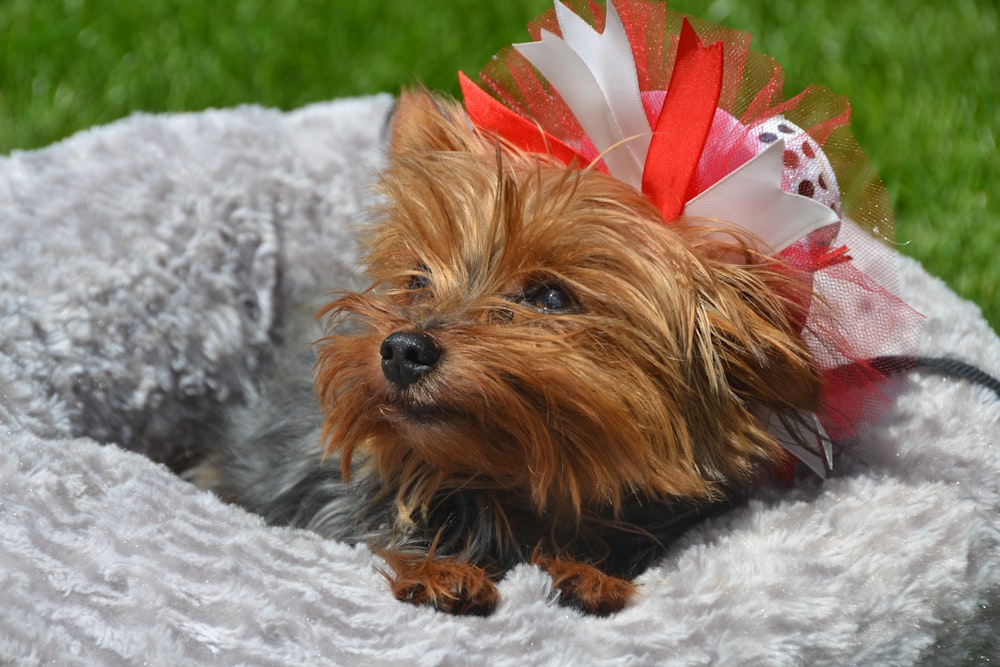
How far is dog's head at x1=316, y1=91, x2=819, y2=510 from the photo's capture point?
7.54 feet

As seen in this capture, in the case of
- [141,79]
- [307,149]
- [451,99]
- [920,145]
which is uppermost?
[451,99]

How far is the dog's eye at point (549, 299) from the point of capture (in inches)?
95.4

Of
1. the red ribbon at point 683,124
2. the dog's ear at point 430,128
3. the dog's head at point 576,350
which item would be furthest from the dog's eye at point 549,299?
the dog's ear at point 430,128

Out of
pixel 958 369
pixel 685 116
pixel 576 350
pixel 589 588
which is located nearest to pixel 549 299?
pixel 576 350

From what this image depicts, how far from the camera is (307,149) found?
4004mm

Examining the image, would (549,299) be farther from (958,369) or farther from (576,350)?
(958,369)

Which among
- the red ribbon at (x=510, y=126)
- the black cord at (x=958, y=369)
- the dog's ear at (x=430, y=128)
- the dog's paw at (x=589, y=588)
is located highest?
the red ribbon at (x=510, y=126)

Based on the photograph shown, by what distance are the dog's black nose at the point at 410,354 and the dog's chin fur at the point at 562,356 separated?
0.05 ft

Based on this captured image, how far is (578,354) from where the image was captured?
2.34 meters

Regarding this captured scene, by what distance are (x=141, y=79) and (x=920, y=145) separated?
3107 mm

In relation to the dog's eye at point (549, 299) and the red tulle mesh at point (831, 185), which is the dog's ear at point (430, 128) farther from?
the dog's eye at point (549, 299)

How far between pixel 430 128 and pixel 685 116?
71cm

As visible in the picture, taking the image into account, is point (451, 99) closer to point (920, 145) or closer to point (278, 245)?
point (278, 245)

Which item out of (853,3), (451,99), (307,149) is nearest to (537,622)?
(451,99)
